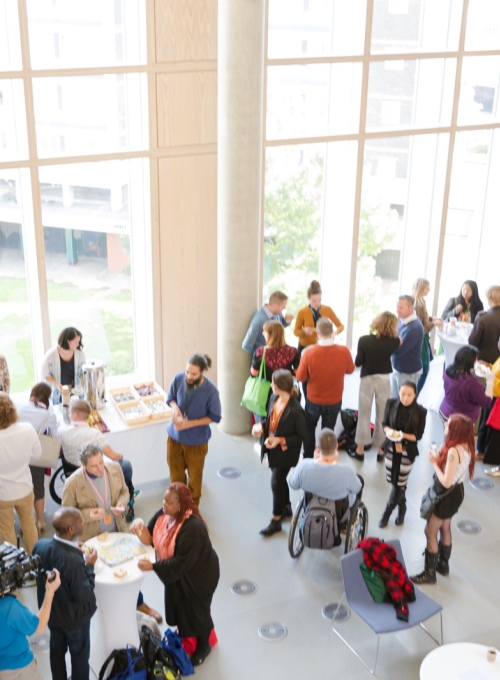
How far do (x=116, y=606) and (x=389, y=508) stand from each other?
272 centimetres

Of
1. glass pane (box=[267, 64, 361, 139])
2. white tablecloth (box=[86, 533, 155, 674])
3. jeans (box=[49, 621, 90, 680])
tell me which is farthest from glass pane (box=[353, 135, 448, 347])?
jeans (box=[49, 621, 90, 680])

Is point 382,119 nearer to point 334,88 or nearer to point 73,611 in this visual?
point 334,88

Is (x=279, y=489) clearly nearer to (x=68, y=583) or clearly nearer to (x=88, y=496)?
(x=88, y=496)

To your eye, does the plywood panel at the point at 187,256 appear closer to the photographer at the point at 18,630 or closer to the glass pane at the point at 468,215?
the glass pane at the point at 468,215

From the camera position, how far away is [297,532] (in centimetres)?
648

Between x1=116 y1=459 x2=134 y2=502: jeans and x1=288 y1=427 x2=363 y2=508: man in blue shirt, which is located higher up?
x1=288 y1=427 x2=363 y2=508: man in blue shirt

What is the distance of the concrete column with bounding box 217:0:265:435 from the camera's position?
23.6 ft

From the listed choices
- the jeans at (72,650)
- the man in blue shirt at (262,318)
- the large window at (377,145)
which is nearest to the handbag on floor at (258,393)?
the man in blue shirt at (262,318)

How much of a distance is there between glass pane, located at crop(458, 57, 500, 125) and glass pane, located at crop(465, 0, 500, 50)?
0.53 feet

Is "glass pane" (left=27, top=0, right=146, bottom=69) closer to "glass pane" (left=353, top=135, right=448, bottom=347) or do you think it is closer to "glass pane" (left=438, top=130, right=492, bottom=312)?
"glass pane" (left=353, top=135, right=448, bottom=347)

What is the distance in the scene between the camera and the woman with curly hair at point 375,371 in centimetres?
735

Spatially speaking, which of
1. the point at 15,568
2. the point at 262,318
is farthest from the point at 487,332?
the point at 15,568

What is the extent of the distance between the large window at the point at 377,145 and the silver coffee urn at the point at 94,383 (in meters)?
2.62

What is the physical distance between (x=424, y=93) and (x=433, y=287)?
2316 millimetres
